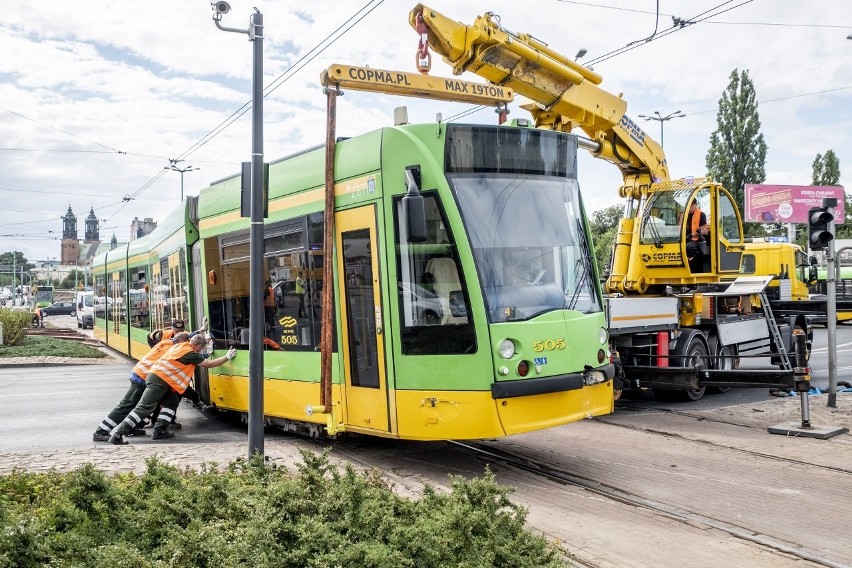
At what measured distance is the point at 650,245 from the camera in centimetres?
1381

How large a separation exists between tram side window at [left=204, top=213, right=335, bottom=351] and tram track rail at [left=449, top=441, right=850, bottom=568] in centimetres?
225

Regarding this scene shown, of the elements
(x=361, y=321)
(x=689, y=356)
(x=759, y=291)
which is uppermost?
(x=759, y=291)

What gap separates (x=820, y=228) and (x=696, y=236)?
207 cm

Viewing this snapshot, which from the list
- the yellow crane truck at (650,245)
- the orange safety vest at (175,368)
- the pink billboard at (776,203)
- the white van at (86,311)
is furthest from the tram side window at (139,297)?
the pink billboard at (776,203)

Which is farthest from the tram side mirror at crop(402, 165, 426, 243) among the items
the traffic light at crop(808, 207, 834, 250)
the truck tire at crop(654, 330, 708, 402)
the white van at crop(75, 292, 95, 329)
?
the white van at crop(75, 292, 95, 329)

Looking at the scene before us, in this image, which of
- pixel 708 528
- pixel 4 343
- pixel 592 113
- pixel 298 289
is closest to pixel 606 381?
pixel 708 528

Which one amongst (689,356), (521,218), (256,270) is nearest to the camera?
(256,270)

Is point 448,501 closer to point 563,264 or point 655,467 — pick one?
point 563,264

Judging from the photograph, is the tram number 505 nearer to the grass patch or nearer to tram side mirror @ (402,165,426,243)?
tram side mirror @ (402,165,426,243)

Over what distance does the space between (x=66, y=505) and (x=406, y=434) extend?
3041 millimetres

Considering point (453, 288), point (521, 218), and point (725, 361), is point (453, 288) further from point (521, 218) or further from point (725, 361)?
point (725, 361)

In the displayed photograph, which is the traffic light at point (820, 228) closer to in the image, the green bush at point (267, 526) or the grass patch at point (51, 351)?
the green bush at point (267, 526)

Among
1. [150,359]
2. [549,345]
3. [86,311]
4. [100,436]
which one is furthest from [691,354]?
[86,311]

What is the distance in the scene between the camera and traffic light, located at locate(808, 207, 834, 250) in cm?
1190
